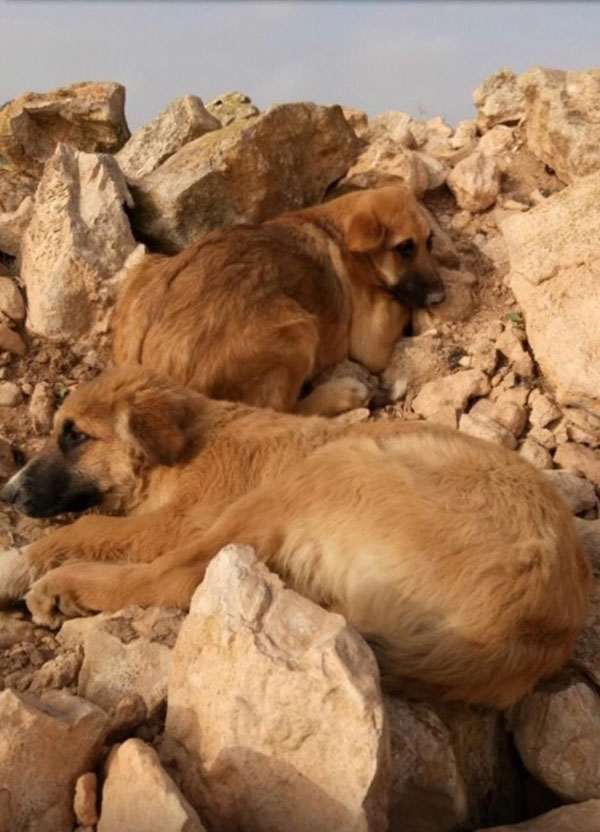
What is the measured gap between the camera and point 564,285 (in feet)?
23.2

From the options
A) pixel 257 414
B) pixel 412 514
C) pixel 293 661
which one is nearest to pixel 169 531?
pixel 257 414

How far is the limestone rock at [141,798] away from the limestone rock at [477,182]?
6.98 m

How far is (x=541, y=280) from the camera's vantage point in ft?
23.8

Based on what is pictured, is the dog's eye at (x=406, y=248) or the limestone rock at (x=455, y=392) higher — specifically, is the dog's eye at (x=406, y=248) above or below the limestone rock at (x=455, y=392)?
above

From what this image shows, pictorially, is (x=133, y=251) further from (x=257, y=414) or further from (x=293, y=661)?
(x=293, y=661)

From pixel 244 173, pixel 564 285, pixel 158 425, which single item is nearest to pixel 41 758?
pixel 158 425

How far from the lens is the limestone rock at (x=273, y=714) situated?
299 centimetres

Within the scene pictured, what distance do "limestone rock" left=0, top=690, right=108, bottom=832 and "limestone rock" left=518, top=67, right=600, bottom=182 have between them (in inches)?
286

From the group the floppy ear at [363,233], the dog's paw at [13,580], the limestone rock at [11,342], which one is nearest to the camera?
the dog's paw at [13,580]

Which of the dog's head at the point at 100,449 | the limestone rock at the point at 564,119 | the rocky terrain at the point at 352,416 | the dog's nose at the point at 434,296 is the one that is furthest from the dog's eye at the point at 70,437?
the limestone rock at the point at 564,119

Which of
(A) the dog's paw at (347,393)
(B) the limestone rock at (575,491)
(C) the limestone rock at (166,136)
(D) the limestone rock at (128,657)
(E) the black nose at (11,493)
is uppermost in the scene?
(C) the limestone rock at (166,136)

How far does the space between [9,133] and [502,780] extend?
314 inches

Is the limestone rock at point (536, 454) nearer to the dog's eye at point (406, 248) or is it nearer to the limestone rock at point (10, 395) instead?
the dog's eye at point (406, 248)

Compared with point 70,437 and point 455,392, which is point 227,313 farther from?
point 455,392
